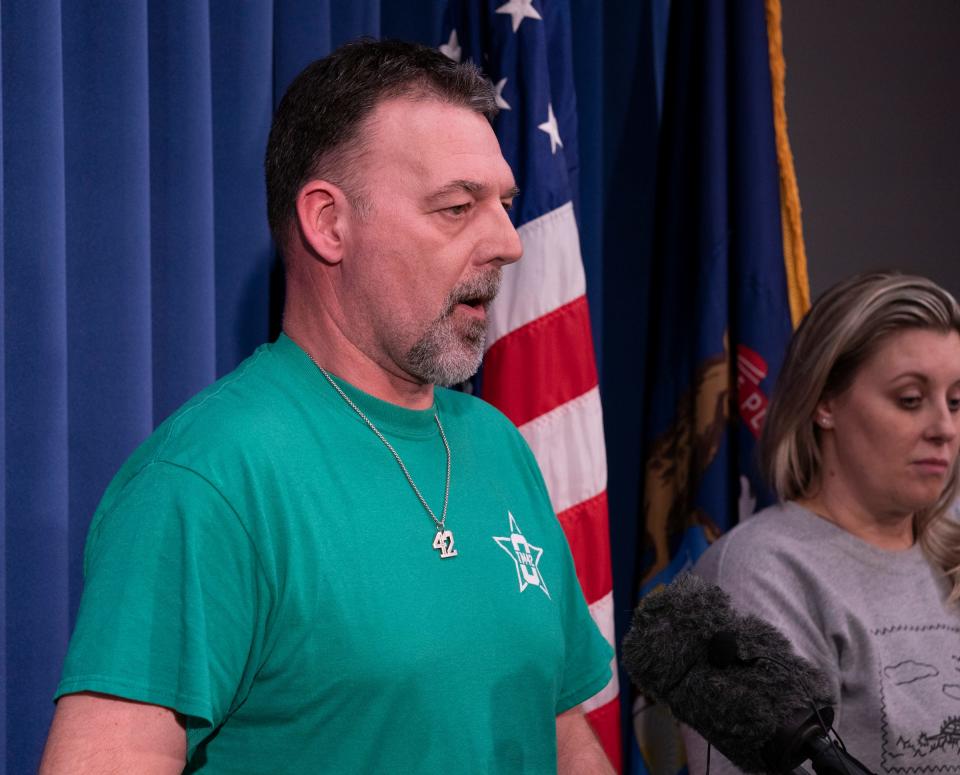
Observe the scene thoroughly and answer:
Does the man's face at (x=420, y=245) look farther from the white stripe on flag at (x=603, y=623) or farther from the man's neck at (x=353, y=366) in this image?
the white stripe on flag at (x=603, y=623)

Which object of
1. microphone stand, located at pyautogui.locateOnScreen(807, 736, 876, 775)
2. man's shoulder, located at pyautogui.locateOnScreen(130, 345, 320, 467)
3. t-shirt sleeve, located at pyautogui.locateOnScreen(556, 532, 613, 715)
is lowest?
t-shirt sleeve, located at pyautogui.locateOnScreen(556, 532, 613, 715)

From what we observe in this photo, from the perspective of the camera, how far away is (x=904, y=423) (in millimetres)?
2164

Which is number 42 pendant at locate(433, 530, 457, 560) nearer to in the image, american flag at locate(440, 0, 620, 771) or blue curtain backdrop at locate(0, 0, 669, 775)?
blue curtain backdrop at locate(0, 0, 669, 775)

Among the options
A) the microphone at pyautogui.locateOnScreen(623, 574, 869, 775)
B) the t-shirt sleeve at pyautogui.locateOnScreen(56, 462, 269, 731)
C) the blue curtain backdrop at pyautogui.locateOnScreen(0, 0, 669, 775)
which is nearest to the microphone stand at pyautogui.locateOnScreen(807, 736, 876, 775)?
the microphone at pyautogui.locateOnScreen(623, 574, 869, 775)

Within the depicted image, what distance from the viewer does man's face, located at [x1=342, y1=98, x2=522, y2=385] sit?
151 cm

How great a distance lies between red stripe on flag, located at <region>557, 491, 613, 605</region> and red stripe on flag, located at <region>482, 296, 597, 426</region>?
0.77 feet

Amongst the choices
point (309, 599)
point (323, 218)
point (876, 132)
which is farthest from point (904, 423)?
point (876, 132)

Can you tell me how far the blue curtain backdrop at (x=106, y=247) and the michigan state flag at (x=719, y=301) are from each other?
0.98 meters

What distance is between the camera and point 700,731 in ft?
3.99

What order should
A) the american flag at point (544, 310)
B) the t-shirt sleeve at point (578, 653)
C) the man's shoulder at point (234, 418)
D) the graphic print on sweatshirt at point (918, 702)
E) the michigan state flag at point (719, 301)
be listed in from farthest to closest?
the michigan state flag at point (719, 301), the american flag at point (544, 310), the graphic print on sweatshirt at point (918, 702), the t-shirt sleeve at point (578, 653), the man's shoulder at point (234, 418)

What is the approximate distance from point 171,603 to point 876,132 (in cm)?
290

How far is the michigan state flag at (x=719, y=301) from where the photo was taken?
275 cm

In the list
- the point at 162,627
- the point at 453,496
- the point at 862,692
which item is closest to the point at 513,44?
the point at 453,496

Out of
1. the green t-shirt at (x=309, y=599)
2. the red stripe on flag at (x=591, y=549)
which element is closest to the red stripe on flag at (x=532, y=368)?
the red stripe on flag at (x=591, y=549)
